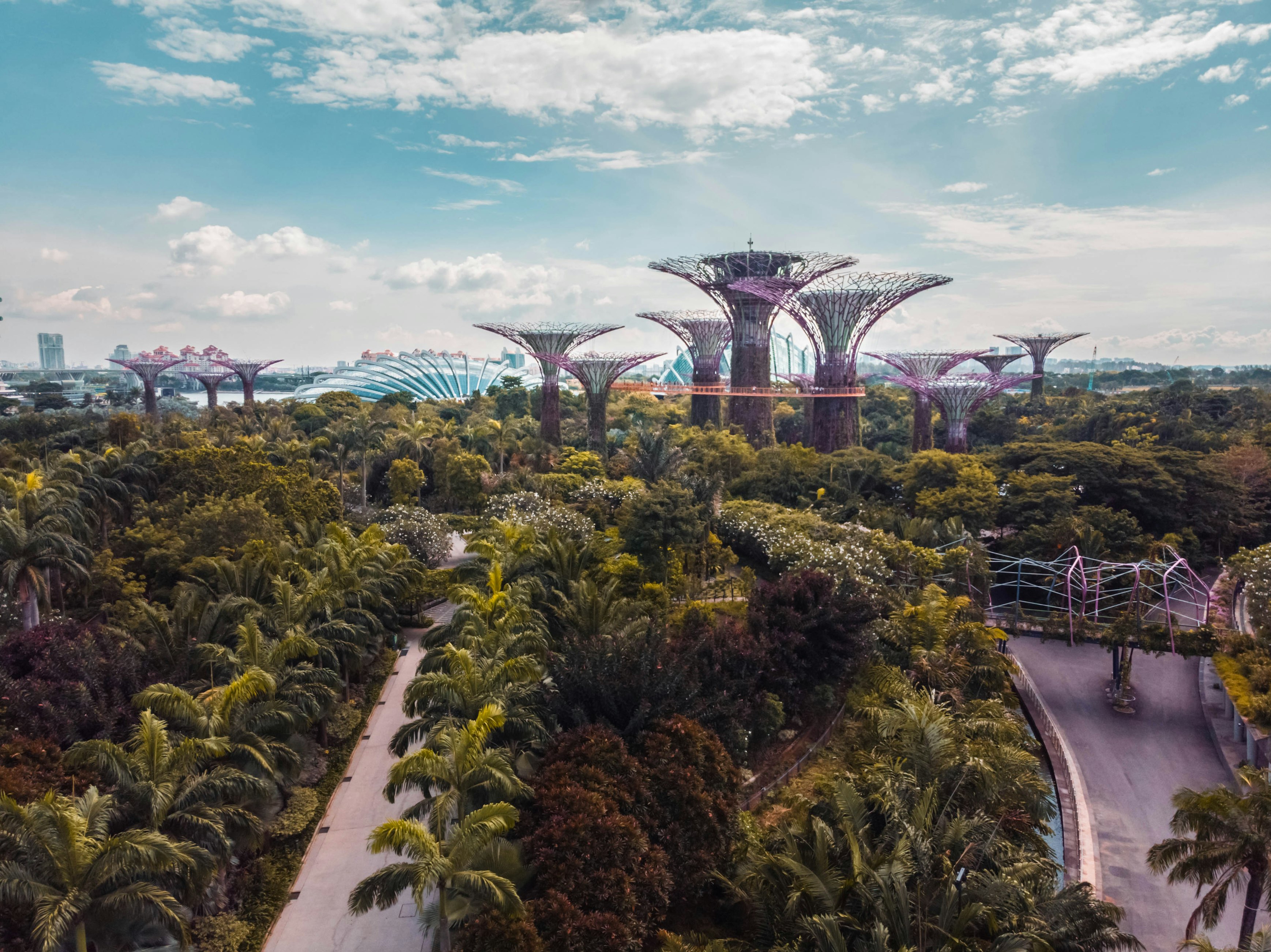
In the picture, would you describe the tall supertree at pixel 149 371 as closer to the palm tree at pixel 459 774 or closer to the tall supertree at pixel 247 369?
the tall supertree at pixel 247 369

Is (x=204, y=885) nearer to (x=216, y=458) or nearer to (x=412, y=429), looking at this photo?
(x=216, y=458)

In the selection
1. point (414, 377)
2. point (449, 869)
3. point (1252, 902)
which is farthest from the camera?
point (414, 377)

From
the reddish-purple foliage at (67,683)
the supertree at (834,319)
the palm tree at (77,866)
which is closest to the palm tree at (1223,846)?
the palm tree at (77,866)

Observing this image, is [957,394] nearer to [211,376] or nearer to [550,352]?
[550,352]

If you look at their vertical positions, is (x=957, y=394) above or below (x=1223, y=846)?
above

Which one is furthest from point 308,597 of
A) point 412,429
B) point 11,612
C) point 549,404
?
point 549,404

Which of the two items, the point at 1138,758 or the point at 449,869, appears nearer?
the point at 449,869

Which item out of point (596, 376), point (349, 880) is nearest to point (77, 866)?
point (349, 880)
